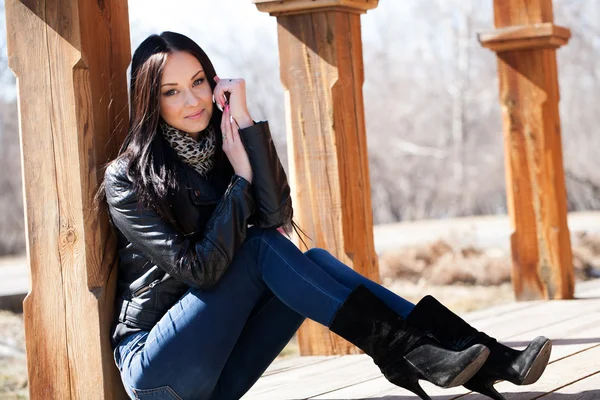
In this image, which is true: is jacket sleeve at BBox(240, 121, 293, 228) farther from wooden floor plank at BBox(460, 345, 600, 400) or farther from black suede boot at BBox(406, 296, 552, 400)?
wooden floor plank at BBox(460, 345, 600, 400)

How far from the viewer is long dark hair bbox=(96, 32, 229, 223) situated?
2.70 meters

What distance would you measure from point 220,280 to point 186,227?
213 mm

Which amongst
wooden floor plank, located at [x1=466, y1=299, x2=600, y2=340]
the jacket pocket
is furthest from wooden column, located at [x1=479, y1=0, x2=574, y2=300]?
the jacket pocket

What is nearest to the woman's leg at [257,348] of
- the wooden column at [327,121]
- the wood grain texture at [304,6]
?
the wooden column at [327,121]

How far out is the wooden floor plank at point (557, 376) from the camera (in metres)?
3.08

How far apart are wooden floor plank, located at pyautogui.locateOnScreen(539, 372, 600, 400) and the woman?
379 mm

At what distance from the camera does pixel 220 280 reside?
268cm

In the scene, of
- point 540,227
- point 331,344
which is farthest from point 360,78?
point 540,227

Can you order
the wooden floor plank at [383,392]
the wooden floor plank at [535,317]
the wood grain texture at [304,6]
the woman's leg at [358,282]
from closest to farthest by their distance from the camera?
the woman's leg at [358,282], the wooden floor plank at [383,392], the wood grain texture at [304,6], the wooden floor plank at [535,317]

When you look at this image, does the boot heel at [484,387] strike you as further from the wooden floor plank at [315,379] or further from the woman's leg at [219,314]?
the wooden floor plank at [315,379]

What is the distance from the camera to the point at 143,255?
2797 mm

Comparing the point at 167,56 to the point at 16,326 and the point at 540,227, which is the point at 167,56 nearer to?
the point at 540,227

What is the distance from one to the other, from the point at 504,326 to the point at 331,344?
1.09 m

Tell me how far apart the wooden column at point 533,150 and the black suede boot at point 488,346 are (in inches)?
123
